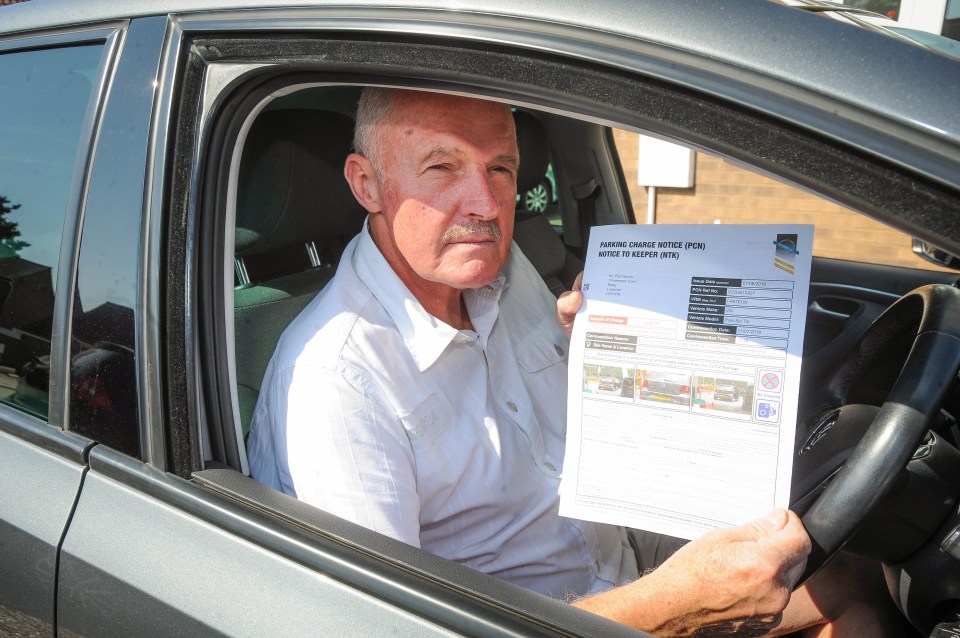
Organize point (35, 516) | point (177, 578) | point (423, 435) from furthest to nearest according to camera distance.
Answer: point (423, 435)
point (35, 516)
point (177, 578)

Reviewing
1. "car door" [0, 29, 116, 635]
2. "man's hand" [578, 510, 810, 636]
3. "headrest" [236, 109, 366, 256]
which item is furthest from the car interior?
"car door" [0, 29, 116, 635]

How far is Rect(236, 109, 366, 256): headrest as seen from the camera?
1.68m

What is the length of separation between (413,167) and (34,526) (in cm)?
82

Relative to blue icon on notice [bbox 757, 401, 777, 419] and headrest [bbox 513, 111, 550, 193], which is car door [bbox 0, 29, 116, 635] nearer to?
blue icon on notice [bbox 757, 401, 777, 419]

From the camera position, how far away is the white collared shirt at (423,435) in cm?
125

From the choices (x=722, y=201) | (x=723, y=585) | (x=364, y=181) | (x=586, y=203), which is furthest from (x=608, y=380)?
(x=722, y=201)

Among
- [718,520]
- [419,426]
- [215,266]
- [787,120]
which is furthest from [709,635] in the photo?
[215,266]

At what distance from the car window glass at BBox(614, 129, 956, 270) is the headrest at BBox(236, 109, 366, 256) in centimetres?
174

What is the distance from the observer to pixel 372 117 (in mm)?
1484

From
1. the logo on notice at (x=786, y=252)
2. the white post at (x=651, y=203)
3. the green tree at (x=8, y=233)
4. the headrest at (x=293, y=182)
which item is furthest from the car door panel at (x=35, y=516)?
the white post at (x=651, y=203)

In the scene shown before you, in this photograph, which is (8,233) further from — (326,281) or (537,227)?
(537,227)

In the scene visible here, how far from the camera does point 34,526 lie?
1106 mm

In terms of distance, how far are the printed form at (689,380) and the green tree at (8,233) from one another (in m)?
0.90

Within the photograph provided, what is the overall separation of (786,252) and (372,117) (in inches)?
31.0
